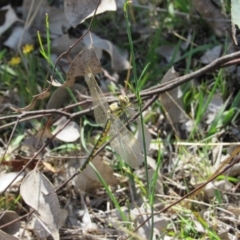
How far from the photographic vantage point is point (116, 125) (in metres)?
1.67

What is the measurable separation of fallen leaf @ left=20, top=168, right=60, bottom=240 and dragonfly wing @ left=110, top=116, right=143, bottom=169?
0.22 meters

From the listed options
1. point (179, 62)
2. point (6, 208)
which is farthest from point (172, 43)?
point (6, 208)

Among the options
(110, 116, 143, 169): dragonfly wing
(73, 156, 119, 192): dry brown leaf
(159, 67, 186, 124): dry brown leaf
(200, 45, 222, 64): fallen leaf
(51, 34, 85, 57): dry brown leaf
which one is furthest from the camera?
(51, 34, 85, 57): dry brown leaf

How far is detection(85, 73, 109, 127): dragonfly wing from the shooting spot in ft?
5.54

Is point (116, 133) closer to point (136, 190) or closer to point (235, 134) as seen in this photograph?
point (136, 190)

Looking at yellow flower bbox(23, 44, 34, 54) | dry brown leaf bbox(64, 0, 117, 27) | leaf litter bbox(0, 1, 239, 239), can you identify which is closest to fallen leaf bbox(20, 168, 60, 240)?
leaf litter bbox(0, 1, 239, 239)

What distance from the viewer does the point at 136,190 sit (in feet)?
6.16

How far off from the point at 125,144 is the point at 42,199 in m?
0.27

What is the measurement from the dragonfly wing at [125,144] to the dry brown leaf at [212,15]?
0.82 metres

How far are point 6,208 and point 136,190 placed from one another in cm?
41

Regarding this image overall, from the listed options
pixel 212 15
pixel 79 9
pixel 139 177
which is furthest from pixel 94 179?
pixel 212 15

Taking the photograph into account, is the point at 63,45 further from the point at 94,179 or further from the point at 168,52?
the point at 94,179

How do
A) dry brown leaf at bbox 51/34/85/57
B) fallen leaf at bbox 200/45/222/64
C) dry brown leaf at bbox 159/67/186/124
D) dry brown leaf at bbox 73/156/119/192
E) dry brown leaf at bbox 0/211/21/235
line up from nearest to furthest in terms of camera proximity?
dry brown leaf at bbox 0/211/21/235 → dry brown leaf at bbox 73/156/119/192 → dry brown leaf at bbox 159/67/186/124 → fallen leaf at bbox 200/45/222/64 → dry brown leaf at bbox 51/34/85/57

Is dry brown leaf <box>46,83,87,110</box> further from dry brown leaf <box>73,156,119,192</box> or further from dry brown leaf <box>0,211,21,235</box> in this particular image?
dry brown leaf <box>0,211,21,235</box>
